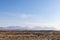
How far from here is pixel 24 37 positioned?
27.1 meters

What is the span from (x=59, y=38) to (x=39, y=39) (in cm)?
398

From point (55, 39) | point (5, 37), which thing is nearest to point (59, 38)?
point (55, 39)

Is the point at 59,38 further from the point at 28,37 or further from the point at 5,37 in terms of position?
the point at 5,37

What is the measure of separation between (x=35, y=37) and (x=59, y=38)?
4716mm

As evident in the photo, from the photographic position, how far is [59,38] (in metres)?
27.1

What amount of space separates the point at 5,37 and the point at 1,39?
3.32 ft

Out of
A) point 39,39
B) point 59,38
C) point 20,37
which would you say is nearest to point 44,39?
point 39,39

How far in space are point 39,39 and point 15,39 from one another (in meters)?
4.65

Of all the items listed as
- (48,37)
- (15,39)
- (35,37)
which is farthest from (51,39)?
(15,39)

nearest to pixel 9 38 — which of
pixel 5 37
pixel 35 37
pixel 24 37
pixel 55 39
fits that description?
pixel 5 37

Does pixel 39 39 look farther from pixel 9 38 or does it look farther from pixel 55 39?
pixel 9 38

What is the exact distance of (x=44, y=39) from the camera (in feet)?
87.2

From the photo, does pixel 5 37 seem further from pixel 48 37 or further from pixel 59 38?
pixel 59 38

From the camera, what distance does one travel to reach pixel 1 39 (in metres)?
26.3
